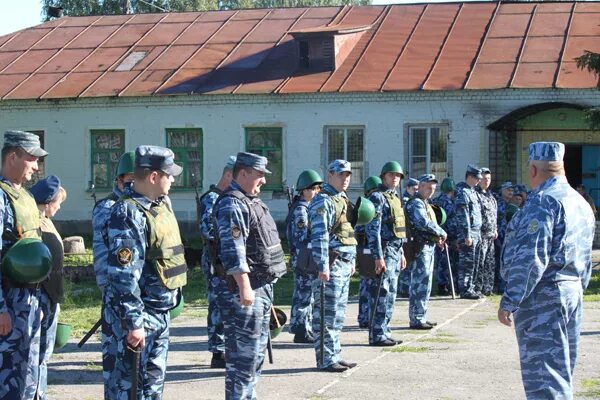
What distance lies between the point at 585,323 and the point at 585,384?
4.49m

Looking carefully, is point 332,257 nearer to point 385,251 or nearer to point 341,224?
point 341,224

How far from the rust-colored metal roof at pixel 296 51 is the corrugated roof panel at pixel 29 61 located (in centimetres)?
5

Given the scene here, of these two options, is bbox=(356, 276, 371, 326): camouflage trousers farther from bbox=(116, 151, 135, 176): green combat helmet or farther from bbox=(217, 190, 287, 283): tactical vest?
bbox=(217, 190, 287, 283): tactical vest

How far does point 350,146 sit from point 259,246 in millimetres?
21261

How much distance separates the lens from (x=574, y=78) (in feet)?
87.2

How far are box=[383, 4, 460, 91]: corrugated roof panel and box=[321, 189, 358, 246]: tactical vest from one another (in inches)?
671

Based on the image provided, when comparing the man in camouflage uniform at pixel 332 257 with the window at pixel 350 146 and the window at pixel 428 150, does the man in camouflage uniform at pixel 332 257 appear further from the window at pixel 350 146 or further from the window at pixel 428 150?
the window at pixel 350 146

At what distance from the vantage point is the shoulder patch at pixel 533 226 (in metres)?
6.78

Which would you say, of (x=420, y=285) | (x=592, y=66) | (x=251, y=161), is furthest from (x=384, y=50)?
(x=251, y=161)

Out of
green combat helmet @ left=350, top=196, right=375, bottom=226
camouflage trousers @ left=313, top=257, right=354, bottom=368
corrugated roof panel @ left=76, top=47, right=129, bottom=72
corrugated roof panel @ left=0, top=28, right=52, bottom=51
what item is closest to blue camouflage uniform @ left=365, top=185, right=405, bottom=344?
green combat helmet @ left=350, top=196, right=375, bottom=226

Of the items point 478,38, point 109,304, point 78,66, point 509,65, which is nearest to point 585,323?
point 109,304

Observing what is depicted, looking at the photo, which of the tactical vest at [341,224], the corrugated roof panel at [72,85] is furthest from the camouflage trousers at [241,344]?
the corrugated roof panel at [72,85]

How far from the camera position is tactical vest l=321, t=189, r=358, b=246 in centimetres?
1056

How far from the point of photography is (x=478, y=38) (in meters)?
29.3
